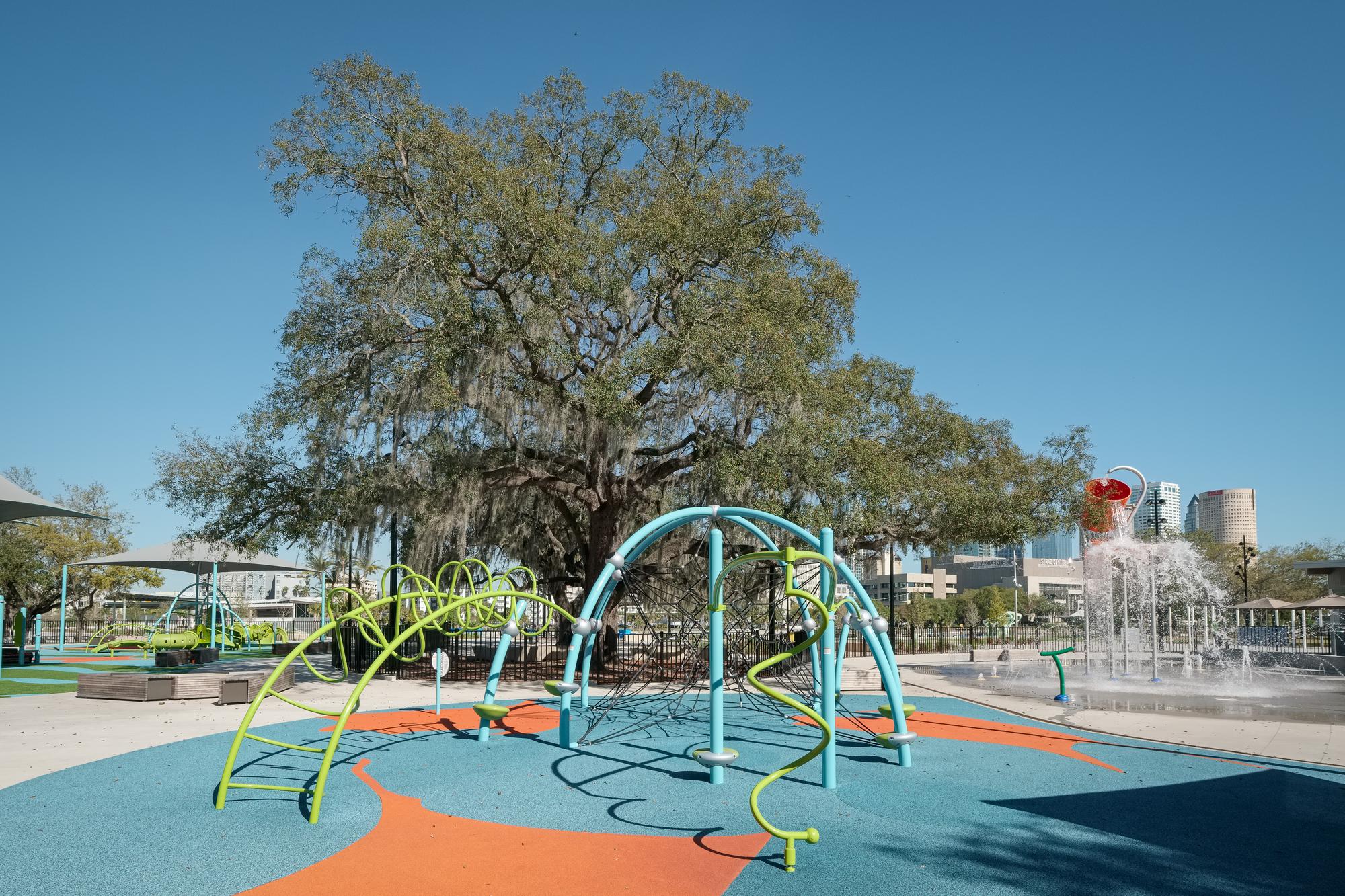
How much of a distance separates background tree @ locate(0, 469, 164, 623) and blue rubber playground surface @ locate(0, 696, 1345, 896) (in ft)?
89.9

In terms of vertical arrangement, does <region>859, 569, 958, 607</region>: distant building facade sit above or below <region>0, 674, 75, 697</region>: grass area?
below

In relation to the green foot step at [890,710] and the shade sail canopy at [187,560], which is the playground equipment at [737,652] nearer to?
the green foot step at [890,710]

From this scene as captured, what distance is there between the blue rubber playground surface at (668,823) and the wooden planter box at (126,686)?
15.1ft

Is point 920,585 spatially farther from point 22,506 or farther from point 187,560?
point 22,506

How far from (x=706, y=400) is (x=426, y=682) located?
801cm

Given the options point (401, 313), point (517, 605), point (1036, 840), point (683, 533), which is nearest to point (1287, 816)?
point (1036, 840)

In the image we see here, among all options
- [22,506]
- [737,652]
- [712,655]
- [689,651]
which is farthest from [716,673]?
[22,506]

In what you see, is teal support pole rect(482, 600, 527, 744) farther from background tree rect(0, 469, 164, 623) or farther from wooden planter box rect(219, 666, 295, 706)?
background tree rect(0, 469, 164, 623)

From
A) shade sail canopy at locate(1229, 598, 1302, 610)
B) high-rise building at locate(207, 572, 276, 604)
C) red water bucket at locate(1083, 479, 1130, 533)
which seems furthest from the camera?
high-rise building at locate(207, 572, 276, 604)

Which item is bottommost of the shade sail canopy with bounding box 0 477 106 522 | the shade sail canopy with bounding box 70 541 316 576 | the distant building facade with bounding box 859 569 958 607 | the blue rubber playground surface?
the distant building facade with bounding box 859 569 958 607

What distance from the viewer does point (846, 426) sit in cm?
1598

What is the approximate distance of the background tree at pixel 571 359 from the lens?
47.5 feet

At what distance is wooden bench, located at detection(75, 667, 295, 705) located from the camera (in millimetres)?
13633

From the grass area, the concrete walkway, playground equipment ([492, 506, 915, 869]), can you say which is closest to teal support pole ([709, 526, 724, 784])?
playground equipment ([492, 506, 915, 869])
